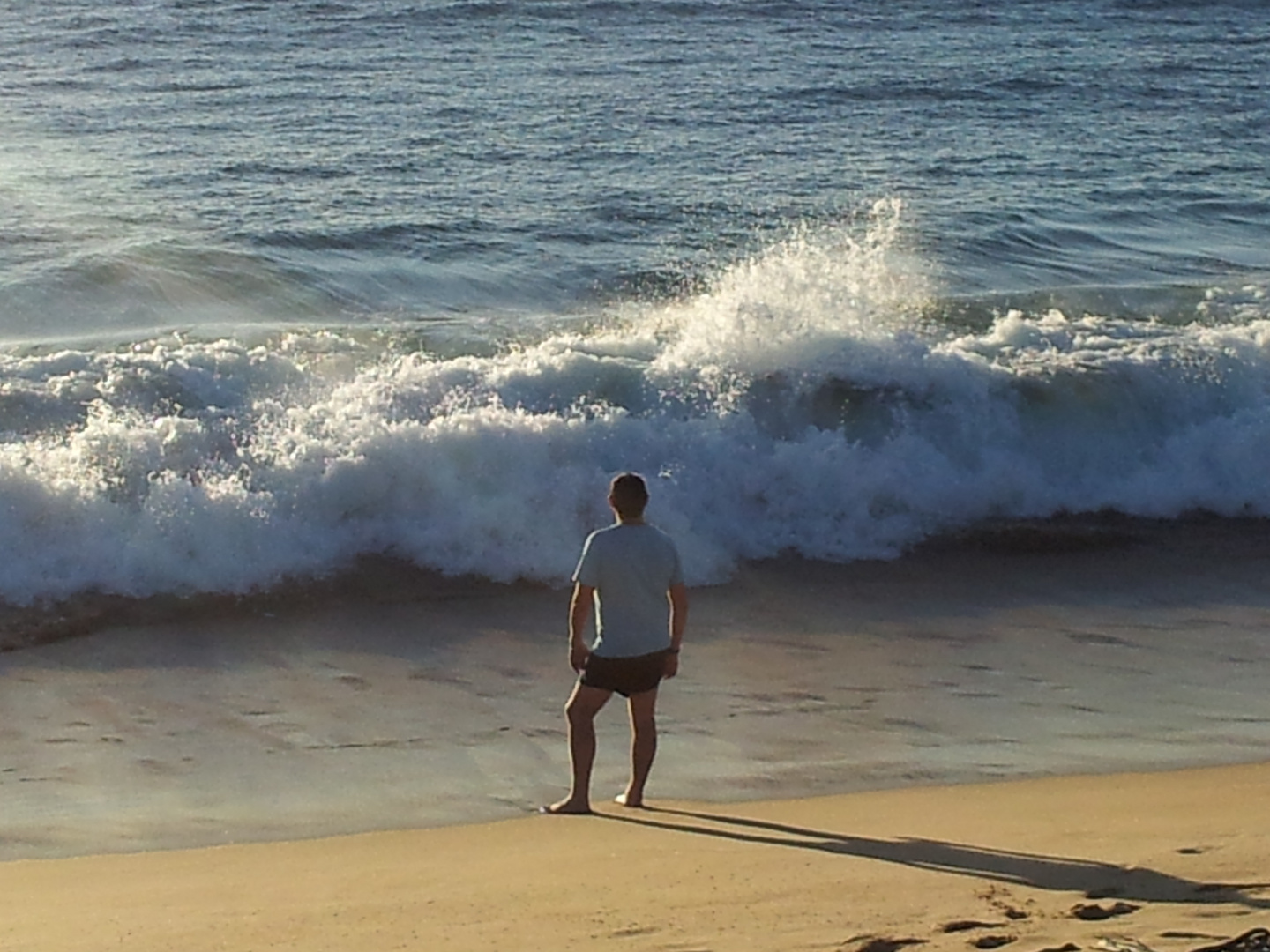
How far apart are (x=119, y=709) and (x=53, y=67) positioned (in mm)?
15423

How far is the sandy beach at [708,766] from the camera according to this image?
16.4ft

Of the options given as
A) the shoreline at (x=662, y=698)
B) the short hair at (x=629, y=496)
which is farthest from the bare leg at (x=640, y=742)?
the short hair at (x=629, y=496)

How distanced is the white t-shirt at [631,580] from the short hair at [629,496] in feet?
0.17

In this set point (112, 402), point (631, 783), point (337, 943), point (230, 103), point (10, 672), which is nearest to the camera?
point (337, 943)

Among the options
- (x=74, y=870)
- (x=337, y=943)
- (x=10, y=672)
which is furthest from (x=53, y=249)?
(x=337, y=943)

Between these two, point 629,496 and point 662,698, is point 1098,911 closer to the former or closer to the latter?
point 629,496

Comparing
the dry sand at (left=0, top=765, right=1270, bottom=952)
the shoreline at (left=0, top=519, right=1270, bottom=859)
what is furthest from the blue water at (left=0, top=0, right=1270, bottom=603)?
the dry sand at (left=0, top=765, right=1270, bottom=952)

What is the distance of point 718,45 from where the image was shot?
22.9 m

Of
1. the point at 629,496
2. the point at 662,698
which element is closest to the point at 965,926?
the point at 629,496

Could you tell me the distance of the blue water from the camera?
35.2 feet

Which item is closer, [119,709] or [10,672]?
[119,709]

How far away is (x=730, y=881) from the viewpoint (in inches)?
206

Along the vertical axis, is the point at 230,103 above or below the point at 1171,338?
above

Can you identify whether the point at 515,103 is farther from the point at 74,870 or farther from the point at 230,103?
the point at 74,870
